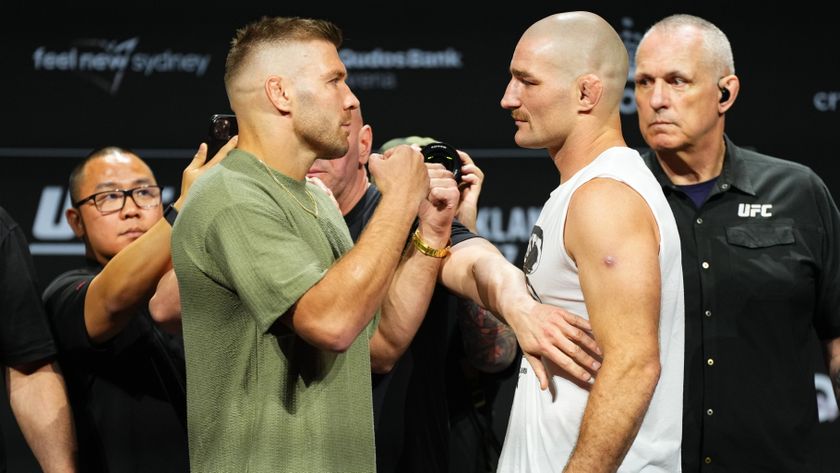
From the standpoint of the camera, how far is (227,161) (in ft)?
7.00

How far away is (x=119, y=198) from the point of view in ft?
10.6

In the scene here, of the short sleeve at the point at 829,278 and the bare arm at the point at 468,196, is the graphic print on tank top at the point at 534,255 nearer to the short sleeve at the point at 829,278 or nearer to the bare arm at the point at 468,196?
the bare arm at the point at 468,196

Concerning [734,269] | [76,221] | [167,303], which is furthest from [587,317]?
[76,221]

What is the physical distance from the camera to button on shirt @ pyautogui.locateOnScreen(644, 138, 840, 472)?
113 inches

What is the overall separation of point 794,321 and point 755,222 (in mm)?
285

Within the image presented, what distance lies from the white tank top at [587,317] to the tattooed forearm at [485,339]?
0.64m

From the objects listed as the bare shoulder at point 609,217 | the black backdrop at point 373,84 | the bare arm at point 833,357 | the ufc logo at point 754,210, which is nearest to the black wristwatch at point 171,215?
the bare shoulder at point 609,217

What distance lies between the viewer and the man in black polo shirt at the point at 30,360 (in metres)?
2.58

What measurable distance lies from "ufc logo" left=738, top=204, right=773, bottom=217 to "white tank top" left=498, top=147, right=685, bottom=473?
3.19 ft

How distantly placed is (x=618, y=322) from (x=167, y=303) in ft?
4.32

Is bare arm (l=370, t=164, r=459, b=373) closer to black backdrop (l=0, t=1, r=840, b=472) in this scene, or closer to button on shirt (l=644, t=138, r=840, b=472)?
button on shirt (l=644, t=138, r=840, b=472)

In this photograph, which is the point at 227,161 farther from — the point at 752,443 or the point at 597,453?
the point at 752,443

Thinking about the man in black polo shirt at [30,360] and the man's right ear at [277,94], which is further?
the man in black polo shirt at [30,360]

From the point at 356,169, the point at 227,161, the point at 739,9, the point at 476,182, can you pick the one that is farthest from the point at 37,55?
the point at 739,9
